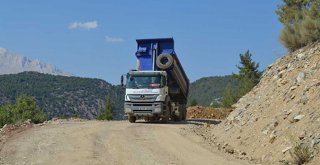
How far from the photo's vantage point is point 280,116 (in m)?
13.9

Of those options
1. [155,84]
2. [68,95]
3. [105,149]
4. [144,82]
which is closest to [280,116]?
[105,149]

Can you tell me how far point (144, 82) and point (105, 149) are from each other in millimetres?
13007

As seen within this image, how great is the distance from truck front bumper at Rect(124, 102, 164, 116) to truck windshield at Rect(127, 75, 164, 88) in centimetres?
109

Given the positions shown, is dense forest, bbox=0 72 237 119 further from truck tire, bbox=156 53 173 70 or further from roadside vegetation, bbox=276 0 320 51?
roadside vegetation, bbox=276 0 320 51

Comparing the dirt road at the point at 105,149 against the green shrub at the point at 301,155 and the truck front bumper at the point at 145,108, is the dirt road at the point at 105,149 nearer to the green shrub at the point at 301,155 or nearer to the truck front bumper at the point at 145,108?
the green shrub at the point at 301,155

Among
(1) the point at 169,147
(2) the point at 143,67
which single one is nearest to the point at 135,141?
(1) the point at 169,147

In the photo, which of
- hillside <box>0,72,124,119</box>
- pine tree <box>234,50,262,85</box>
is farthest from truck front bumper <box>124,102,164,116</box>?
hillside <box>0,72,124,119</box>

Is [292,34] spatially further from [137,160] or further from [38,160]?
[38,160]

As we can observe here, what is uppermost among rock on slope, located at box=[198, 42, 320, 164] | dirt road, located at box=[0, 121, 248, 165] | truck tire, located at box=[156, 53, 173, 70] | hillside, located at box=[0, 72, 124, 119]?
hillside, located at box=[0, 72, 124, 119]

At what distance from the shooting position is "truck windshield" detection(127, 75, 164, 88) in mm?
25875

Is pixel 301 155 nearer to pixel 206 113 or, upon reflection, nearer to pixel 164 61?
pixel 164 61

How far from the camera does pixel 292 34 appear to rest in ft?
67.3

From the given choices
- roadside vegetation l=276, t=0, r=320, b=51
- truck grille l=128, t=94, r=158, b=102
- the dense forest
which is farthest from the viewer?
the dense forest

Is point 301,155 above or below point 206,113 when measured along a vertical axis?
below
